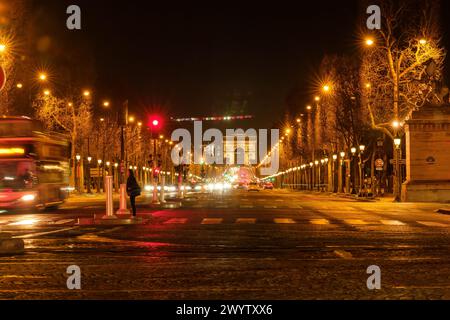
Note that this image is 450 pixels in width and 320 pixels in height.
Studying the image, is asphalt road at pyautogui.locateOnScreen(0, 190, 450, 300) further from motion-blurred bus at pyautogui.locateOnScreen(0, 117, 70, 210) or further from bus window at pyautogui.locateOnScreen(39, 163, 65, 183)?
bus window at pyautogui.locateOnScreen(39, 163, 65, 183)

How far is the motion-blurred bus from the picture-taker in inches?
1318

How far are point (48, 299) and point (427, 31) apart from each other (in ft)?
158

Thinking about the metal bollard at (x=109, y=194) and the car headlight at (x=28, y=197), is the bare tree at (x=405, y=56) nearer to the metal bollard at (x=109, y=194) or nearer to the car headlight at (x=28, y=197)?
the car headlight at (x=28, y=197)

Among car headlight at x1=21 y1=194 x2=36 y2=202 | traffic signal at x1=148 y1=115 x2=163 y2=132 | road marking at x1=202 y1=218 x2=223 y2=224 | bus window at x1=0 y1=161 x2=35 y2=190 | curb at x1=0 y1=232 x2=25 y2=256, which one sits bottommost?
road marking at x1=202 y1=218 x2=223 y2=224

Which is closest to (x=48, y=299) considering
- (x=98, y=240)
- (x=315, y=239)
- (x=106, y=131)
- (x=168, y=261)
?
(x=168, y=261)

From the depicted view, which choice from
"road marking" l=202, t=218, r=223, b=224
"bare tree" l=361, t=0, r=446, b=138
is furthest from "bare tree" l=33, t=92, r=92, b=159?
"road marking" l=202, t=218, r=223, b=224

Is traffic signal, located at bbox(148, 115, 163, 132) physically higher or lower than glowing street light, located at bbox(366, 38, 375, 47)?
lower

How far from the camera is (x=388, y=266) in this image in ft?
42.8

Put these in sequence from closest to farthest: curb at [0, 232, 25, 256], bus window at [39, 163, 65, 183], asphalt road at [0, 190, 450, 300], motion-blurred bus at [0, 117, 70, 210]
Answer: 1. asphalt road at [0, 190, 450, 300]
2. curb at [0, 232, 25, 256]
3. motion-blurred bus at [0, 117, 70, 210]
4. bus window at [39, 163, 65, 183]

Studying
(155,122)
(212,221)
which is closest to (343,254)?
(212,221)

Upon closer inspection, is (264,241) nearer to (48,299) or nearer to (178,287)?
(178,287)

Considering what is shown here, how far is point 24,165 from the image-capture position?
111ft

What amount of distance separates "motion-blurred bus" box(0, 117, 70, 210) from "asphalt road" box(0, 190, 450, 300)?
1043cm

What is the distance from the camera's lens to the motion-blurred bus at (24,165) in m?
33.5
